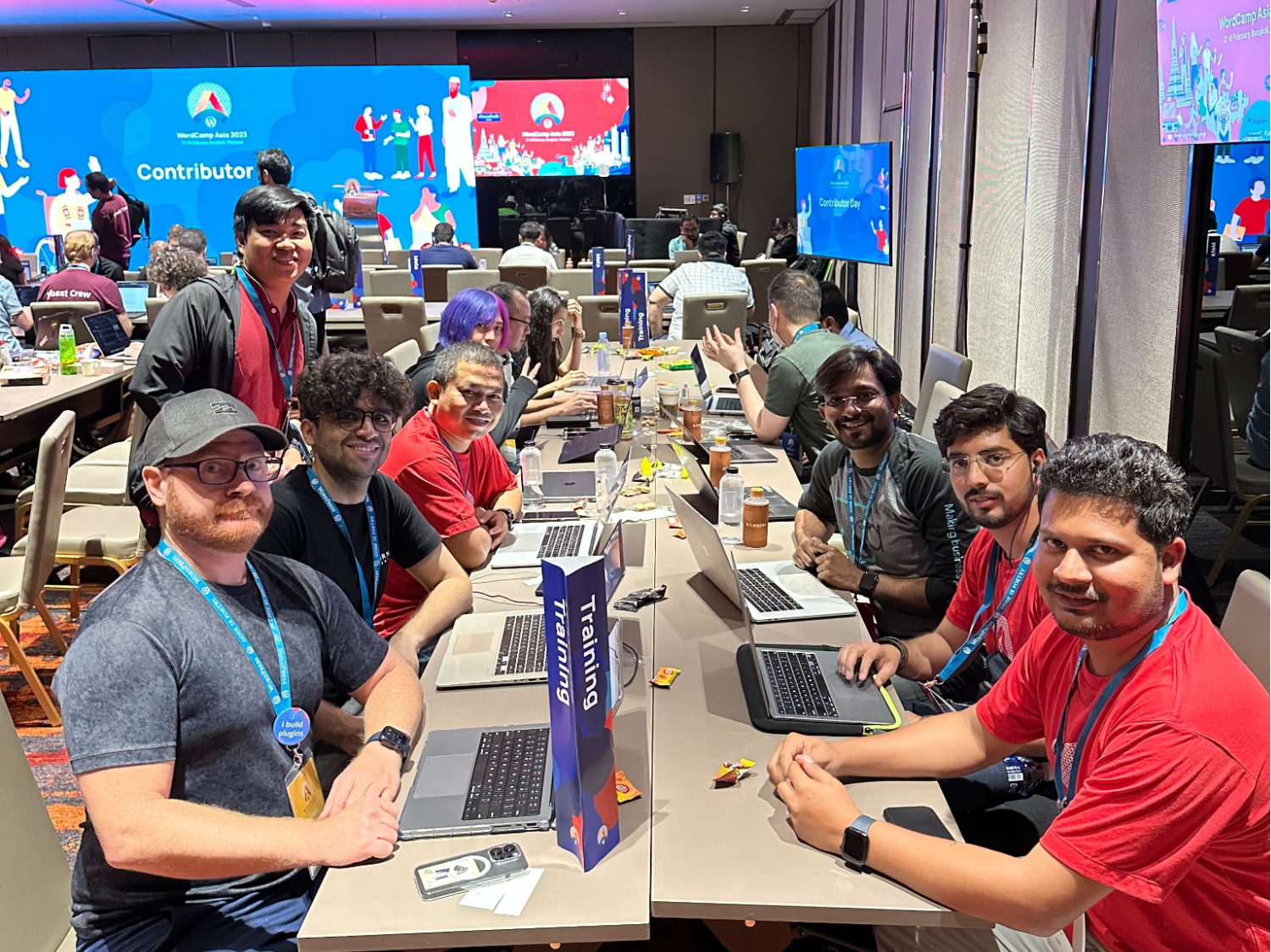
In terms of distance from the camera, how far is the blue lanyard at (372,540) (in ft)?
7.91

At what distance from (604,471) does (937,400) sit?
1.47 m

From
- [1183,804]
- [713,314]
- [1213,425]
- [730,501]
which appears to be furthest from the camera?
[713,314]

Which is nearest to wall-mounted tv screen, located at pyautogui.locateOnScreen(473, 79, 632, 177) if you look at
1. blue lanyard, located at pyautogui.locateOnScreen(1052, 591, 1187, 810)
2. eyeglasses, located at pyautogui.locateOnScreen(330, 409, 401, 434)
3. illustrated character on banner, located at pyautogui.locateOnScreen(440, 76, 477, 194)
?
illustrated character on banner, located at pyautogui.locateOnScreen(440, 76, 477, 194)

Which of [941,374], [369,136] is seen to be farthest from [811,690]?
[369,136]

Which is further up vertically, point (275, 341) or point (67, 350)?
point (275, 341)

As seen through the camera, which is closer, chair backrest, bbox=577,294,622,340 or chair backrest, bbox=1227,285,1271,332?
chair backrest, bbox=1227,285,1271,332

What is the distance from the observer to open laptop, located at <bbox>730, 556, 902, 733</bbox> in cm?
195

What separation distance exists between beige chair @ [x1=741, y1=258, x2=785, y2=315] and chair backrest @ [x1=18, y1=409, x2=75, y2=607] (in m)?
7.29

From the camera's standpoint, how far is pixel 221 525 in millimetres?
1675

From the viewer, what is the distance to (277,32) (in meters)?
13.2

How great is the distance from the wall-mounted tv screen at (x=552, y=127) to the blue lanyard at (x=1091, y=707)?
12.9 metres

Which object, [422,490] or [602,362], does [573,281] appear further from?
[422,490]

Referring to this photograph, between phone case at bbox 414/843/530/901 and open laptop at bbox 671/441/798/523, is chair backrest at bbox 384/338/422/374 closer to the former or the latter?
open laptop at bbox 671/441/798/523

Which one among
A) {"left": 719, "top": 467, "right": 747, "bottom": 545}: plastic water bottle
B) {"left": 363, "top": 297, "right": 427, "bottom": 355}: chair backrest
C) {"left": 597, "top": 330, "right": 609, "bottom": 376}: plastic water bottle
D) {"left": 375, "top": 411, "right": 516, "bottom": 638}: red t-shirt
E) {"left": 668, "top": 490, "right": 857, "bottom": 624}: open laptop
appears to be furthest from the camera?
{"left": 363, "top": 297, "right": 427, "bottom": 355}: chair backrest
